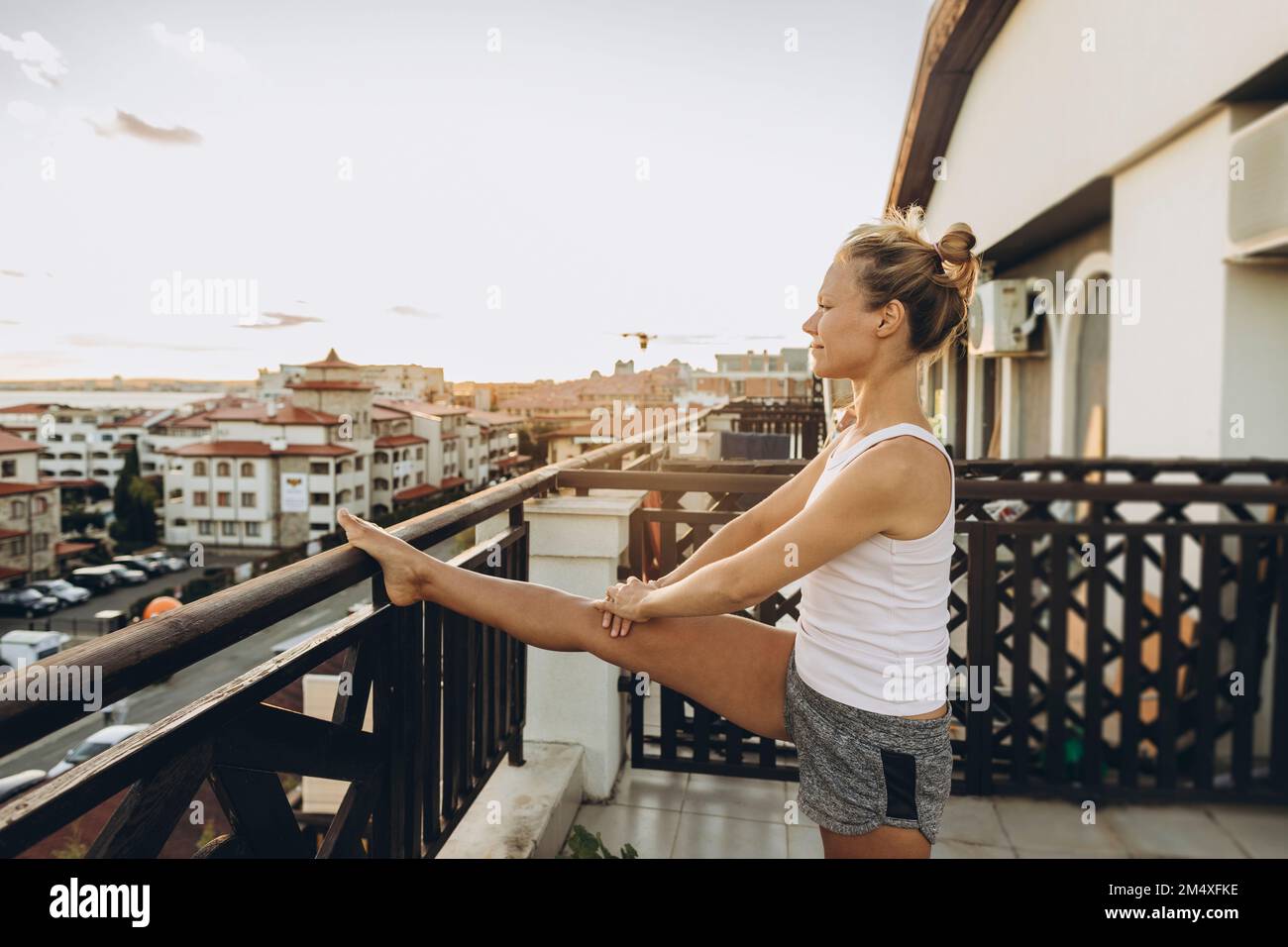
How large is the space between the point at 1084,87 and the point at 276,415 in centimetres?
5825

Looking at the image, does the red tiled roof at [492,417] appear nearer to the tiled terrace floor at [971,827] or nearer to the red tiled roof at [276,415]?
the red tiled roof at [276,415]

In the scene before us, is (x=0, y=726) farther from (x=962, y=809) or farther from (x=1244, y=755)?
(x=1244, y=755)

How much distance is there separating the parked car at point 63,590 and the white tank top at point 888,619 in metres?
56.0

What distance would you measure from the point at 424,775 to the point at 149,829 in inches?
30.8

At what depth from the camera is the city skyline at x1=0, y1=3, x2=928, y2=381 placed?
22.4 feet

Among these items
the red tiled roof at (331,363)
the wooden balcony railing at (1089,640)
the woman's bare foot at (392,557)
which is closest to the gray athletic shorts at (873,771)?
the woman's bare foot at (392,557)

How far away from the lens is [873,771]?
1.24 m

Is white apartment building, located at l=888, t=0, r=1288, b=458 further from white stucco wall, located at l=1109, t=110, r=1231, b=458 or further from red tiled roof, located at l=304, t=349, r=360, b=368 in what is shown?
red tiled roof, located at l=304, t=349, r=360, b=368

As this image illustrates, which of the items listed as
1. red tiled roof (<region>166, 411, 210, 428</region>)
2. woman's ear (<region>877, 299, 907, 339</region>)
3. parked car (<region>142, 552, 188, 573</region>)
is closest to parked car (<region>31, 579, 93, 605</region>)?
parked car (<region>142, 552, 188, 573</region>)

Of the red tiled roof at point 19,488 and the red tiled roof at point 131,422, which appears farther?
the red tiled roof at point 131,422

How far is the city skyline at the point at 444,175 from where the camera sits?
22.4 feet
